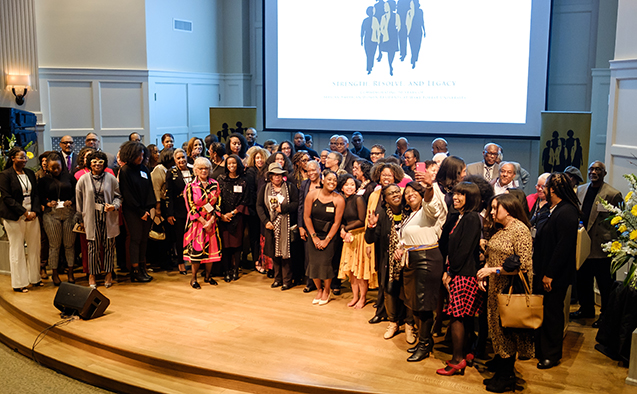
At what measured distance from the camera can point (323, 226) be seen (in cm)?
559

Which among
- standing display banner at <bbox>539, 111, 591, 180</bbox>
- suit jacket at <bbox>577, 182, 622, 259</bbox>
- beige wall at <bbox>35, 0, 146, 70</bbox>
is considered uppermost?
beige wall at <bbox>35, 0, 146, 70</bbox>

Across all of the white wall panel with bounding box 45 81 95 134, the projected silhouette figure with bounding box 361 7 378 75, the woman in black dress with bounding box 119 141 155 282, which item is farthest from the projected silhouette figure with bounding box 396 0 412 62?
the white wall panel with bounding box 45 81 95 134

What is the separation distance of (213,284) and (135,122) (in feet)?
16.2

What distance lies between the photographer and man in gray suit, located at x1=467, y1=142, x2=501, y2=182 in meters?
6.46

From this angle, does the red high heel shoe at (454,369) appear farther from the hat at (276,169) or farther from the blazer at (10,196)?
the blazer at (10,196)

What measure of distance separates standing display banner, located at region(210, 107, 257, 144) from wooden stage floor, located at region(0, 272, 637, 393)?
4.96 metres

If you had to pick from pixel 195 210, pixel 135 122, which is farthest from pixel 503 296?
→ pixel 135 122

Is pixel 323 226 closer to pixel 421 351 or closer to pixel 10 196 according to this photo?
pixel 421 351

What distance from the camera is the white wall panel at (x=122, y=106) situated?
9.86m

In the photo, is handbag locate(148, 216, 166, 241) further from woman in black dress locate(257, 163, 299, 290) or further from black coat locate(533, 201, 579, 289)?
black coat locate(533, 201, 579, 289)

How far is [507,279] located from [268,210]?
117 inches

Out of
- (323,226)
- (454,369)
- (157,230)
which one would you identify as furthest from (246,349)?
(157,230)

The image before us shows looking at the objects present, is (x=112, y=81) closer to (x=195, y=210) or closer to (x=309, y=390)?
(x=195, y=210)

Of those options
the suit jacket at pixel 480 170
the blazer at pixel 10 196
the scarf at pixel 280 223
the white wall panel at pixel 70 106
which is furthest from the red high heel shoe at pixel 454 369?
the white wall panel at pixel 70 106
